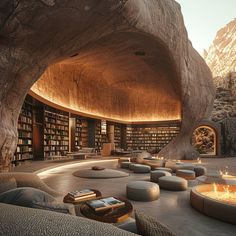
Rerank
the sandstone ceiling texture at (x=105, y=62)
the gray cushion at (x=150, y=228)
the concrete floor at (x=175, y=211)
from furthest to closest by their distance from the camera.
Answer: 1. the sandstone ceiling texture at (x=105, y=62)
2. the concrete floor at (x=175, y=211)
3. the gray cushion at (x=150, y=228)

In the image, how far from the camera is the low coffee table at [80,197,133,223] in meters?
2.85

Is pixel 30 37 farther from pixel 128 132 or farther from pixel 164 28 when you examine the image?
pixel 128 132

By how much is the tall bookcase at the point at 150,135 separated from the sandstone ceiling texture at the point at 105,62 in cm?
129

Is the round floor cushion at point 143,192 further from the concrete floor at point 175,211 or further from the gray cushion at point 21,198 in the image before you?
the gray cushion at point 21,198

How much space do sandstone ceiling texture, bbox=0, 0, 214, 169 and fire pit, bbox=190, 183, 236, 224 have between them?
17.0ft

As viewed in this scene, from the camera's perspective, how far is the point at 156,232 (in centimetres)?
153

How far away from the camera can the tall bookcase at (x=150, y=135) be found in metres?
18.8

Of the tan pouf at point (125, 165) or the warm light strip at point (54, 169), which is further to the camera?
the tan pouf at point (125, 165)

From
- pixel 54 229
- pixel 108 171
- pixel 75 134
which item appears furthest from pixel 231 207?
pixel 75 134

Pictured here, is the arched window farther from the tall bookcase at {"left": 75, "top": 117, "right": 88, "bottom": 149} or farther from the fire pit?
the fire pit

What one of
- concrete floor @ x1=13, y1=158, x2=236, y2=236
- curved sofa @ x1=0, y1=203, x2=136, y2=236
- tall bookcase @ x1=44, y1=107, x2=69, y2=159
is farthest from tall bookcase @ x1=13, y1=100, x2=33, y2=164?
→ curved sofa @ x1=0, y1=203, x2=136, y2=236

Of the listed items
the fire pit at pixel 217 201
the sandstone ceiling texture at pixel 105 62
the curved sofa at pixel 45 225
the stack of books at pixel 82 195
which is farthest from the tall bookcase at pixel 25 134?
the curved sofa at pixel 45 225

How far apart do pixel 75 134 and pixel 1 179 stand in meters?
10.5

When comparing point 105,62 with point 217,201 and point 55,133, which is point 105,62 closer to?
point 55,133
